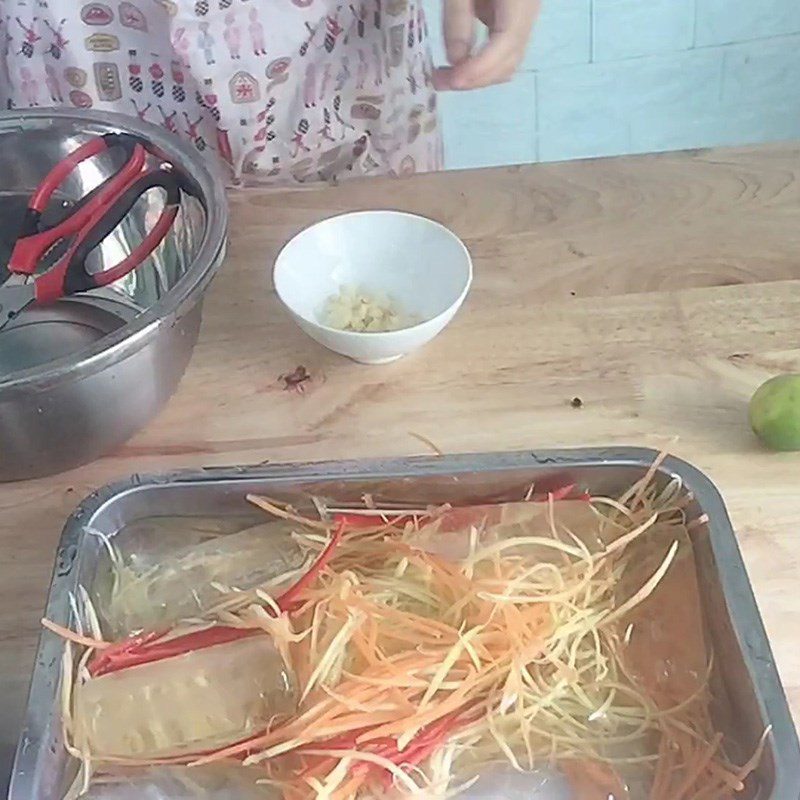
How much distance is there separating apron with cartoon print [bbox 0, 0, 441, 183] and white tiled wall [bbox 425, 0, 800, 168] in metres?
0.48

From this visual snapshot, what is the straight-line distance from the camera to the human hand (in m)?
0.93

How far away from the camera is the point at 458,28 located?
37.1 inches

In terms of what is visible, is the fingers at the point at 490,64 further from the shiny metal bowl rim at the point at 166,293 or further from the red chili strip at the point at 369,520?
the red chili strip at the point at 369,520

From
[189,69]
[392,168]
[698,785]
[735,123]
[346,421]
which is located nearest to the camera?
[698,785]

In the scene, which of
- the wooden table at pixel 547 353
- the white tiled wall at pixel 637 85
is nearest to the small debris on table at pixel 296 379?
the wooden table at pixel 547 353

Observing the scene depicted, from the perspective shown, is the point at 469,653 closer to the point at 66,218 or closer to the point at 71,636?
the point at 71,636

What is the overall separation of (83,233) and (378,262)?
22cm

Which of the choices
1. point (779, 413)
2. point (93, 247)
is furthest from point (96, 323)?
point (779, 413)

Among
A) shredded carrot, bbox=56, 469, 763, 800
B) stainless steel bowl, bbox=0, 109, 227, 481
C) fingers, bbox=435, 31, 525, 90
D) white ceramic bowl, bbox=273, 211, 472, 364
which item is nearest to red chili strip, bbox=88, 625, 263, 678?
shredded carrot, bbox=56, 469, 763, 800

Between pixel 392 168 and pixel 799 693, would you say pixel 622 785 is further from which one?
pixel 392 168

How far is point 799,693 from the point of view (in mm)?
685

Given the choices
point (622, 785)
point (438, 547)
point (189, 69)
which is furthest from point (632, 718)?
point (189, 69)

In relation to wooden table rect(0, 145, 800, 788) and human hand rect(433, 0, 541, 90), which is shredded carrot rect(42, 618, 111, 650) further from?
human hand rect(433, 0, 541, 90)

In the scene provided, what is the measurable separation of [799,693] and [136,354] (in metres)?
0.42
